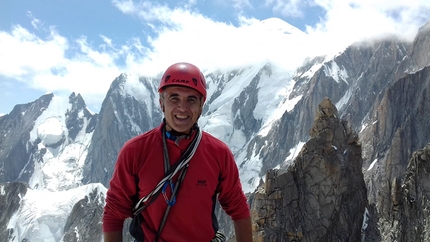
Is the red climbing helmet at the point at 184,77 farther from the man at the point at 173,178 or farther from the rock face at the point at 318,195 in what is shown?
the rock face at the point at 318,195

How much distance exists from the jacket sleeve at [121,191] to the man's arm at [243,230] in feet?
4.60

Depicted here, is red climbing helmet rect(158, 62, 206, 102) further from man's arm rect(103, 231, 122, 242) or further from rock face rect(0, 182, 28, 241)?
rock face rect(0, 182, 28, 241)

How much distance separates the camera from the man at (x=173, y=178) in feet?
15.5

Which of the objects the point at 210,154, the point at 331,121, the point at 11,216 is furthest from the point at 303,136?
the point at 210,154

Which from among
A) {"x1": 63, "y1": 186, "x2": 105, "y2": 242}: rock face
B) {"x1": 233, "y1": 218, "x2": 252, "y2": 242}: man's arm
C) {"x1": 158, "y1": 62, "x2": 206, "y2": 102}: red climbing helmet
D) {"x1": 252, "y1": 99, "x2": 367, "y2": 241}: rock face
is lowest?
{"x1": 233, "y1": 218, "x2": 252, "y2": 242}: man's arm

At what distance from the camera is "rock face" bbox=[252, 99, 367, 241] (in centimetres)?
2528

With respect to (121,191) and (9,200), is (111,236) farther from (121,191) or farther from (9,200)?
(9,200)

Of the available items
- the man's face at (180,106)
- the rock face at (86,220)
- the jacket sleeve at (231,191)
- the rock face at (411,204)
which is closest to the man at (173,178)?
the man's face at (180,106)

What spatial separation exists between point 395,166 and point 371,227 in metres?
60.9

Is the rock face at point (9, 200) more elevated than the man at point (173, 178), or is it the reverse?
the rock face at point (9, 200)

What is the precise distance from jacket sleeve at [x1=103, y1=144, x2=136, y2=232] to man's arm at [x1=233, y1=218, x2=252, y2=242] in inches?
55.2

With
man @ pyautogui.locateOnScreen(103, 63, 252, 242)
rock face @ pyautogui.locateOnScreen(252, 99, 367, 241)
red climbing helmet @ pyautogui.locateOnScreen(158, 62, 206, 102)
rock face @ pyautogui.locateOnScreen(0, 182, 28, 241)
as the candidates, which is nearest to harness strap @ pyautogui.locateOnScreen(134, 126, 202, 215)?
man @ pyautogui.locateOnScreen(103, 63, 252, 242)

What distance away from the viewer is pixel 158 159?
189 inches

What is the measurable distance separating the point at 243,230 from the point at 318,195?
22.2 meters
